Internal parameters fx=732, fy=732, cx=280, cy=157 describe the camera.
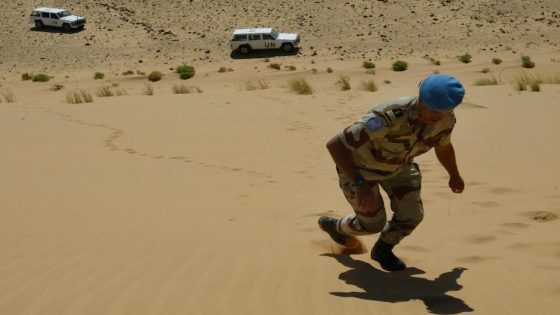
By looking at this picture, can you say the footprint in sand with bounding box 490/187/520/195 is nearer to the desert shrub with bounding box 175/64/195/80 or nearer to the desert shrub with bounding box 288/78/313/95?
the desert shrub with bounding box 288/78/313/95

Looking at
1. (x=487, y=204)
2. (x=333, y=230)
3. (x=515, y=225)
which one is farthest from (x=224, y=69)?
(x=333, y=230)

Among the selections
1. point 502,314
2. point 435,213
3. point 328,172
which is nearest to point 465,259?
point 502,314

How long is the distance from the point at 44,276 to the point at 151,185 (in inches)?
136

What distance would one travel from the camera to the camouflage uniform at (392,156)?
3.98 meters

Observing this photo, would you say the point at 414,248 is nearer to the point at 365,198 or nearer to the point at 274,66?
the point at 365,198

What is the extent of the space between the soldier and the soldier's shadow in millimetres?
111

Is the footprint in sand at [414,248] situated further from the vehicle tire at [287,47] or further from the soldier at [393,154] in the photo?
the vehicle tire at [287,47]

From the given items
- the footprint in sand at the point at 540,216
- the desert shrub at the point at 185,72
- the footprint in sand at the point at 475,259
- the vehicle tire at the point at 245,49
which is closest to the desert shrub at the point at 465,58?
the vehicle tire at the point at 245,49

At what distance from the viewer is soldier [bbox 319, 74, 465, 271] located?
12.8 ft

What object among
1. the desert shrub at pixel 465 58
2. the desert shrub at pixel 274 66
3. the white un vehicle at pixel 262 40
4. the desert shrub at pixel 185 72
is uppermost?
the desert shrub at pixel 465 58

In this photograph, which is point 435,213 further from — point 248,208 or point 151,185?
point 151,185

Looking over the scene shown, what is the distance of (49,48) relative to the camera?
35406 millimetres

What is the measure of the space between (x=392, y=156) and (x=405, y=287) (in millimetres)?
759

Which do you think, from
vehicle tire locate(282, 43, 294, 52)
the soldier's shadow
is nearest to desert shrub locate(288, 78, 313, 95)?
the soldier's shadow
